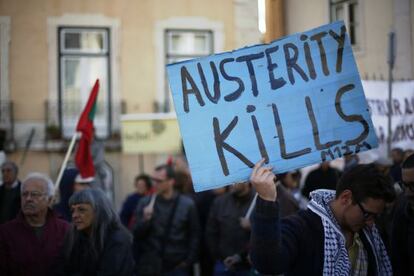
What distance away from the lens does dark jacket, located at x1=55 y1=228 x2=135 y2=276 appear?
4227mm

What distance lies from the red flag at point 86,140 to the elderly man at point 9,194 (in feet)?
2.14

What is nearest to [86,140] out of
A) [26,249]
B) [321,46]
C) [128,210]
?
[128,210]

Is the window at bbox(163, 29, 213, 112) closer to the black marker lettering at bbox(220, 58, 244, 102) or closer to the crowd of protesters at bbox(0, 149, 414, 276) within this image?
the crowd of protesters at bbox(0, 149, 414, 276)

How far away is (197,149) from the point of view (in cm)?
307

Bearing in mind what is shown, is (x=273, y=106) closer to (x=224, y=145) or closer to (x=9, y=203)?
(x=224, y=145)

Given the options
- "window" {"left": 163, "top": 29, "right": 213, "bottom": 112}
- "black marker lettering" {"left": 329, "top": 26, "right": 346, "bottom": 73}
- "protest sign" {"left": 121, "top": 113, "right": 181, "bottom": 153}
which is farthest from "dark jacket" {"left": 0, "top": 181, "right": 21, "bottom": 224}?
"window" {"left": 163, "top": 29, "right": 213, "bottom": 112}

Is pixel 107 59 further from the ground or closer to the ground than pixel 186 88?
further from the ground

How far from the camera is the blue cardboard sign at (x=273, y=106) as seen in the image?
3.08m

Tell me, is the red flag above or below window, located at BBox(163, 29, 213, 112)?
below

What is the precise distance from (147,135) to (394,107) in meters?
5.82

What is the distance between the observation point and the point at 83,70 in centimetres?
1466

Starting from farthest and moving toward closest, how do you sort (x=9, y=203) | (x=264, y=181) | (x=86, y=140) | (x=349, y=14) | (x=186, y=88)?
1. (x=349, y=14)
2. (x=86, y=140)
3. (x=9, y=203)
4. (x=186, y=88)
5. (x=264, y=181)

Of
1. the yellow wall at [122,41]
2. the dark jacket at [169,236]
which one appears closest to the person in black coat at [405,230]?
the dark jacket at [169,236]

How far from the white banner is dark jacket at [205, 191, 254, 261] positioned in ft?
6.53
